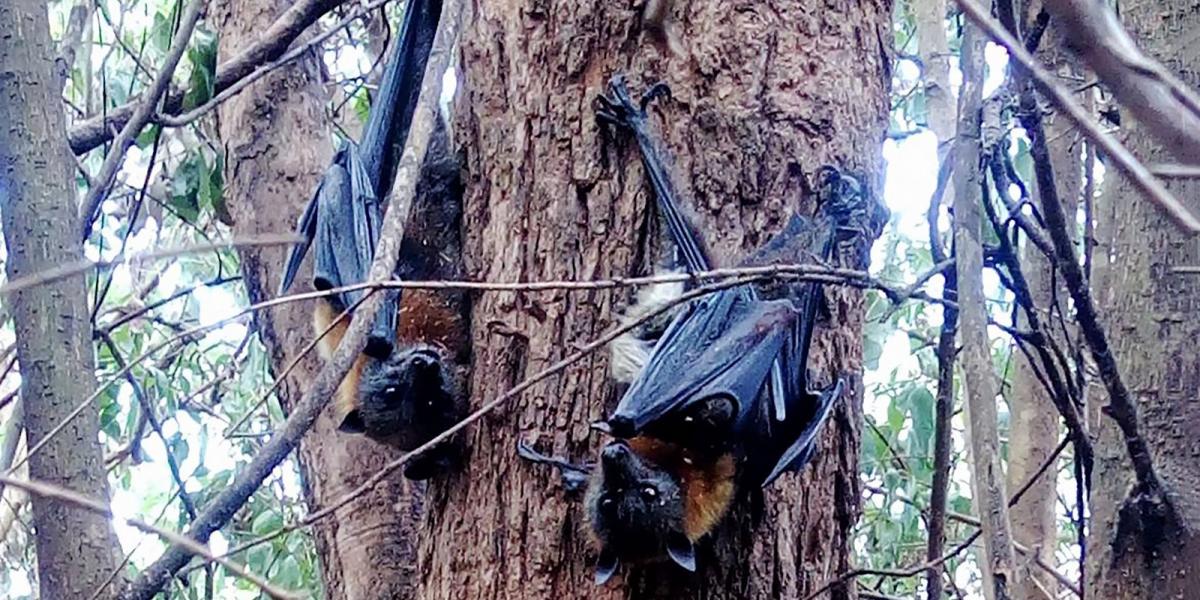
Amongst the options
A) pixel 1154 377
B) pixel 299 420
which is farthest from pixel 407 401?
pixel 1154 377

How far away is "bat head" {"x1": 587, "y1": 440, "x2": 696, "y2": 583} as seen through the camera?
293 cm

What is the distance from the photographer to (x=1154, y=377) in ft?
10.3

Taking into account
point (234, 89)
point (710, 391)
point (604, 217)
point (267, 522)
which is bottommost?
point (710, 391)

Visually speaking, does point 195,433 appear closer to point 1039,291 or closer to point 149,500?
point 149,500

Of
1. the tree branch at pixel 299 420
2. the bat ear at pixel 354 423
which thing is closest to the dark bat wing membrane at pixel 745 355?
the tree branch at pixel 299 420

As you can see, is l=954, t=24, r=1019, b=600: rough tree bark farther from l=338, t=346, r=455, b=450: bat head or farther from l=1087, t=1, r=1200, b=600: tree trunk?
l=338, t=346, r=455, b=450: bat head

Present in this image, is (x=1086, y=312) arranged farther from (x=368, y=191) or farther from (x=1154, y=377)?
(x=368, y=191)

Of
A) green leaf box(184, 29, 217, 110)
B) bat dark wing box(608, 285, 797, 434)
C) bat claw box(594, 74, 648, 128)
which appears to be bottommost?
bat dark wing box(608, 285, 797, 434)

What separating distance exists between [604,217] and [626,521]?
2.20 feet

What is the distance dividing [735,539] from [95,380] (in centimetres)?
149

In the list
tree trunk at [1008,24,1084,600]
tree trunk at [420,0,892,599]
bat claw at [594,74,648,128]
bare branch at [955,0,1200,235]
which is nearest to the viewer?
bare branch at [955,0,1200,235]

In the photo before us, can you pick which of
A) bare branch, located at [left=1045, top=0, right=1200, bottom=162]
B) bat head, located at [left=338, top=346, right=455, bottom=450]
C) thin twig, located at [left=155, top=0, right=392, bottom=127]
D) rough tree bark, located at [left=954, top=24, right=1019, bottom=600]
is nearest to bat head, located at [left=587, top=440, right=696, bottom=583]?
rough tree bark, located at [left=954, top=24, right=1019, bottom=600]

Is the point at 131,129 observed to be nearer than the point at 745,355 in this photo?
No

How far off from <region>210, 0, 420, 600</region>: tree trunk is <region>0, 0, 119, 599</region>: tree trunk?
0.98m
